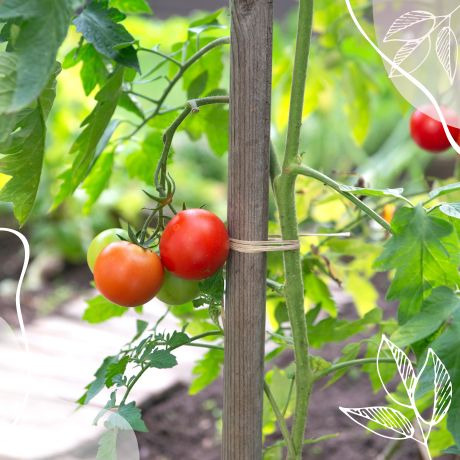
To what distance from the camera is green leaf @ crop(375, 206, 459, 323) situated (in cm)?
64

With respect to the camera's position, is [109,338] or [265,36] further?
[109,338]

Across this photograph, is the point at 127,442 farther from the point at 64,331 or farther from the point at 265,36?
the point at 64,331

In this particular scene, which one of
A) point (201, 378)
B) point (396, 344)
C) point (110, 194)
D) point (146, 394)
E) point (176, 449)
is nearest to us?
point (396, 344)

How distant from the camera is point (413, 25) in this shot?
66 centimetres

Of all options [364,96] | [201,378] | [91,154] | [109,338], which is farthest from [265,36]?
[109,338]

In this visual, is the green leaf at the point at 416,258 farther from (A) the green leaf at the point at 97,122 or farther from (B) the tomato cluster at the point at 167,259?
(A) the green leaf at the point at 97,122

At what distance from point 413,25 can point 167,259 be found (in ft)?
1.03

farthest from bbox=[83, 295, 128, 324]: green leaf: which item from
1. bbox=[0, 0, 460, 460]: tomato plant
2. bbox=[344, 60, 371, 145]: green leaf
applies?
bbox=[344, 60, 371, 145]: green leaf

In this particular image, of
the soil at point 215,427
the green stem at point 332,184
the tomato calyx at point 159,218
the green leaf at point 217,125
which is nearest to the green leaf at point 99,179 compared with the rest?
the green leaf at point 217,125

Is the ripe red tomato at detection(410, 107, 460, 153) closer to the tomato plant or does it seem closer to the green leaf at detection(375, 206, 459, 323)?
the tomato plant

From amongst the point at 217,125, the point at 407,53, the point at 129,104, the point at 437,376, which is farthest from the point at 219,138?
the point at 437,376

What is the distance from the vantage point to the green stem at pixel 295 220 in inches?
26.0

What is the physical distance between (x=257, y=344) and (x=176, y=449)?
3.51ft

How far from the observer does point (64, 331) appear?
241 centimetres
